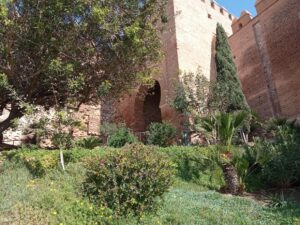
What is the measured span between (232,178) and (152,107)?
12.9 metres

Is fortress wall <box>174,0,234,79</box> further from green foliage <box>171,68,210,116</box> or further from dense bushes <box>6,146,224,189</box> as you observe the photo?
dense bushes <box>6,146,224,189</box>

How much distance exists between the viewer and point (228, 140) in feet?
28.3

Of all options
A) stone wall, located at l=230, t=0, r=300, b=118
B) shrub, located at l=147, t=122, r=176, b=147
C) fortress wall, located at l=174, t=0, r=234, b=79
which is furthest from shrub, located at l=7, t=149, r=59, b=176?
stone wall, located at l=230, t=0, r=300, b=118

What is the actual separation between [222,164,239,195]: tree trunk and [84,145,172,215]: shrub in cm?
273

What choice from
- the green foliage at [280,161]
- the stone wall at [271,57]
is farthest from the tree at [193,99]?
the stone wall at [271,57]

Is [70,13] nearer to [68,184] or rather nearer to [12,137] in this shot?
[68,184]

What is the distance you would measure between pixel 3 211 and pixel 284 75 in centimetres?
1581


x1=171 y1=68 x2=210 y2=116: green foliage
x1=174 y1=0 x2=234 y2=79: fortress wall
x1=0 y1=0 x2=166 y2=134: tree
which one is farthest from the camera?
x1=174 y1=0 x2=234 y2=79: fortress wall

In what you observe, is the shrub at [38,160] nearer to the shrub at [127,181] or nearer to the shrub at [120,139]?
the shrub at [127,181]

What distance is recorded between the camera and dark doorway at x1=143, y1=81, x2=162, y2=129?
795 inches

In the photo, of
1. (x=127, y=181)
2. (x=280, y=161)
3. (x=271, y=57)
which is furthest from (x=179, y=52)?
(x=127, y=181)

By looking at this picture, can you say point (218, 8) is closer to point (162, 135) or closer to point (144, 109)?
point (144, 109)

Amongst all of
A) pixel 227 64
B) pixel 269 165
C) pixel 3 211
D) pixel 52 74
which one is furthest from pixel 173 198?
pixel 227 64

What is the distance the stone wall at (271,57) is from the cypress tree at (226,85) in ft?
10.1
